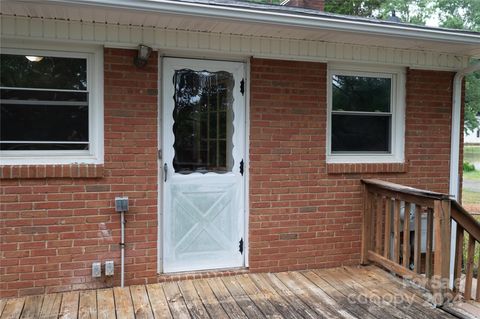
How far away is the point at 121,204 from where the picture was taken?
11.9 ft

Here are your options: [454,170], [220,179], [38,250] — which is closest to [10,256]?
[38,250]

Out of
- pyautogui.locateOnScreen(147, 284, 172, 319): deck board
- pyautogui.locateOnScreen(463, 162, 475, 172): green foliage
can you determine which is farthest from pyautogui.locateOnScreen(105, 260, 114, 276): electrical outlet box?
pyautogui.locateOnScreen(463, 162, 475, 172): green foliage

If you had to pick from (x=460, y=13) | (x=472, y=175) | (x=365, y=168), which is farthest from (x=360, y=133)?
(x=472, y=175)

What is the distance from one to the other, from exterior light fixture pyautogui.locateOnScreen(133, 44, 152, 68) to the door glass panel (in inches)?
13.7

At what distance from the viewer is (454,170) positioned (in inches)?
188

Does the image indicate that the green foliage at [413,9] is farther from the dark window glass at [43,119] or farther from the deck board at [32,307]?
the deck board at [32,307]

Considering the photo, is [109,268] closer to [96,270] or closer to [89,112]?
[96,270]

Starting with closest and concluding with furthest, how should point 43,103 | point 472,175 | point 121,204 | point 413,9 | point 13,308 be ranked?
point 13,308, point 43,103, point 121,204, point 413,9, point 472,175

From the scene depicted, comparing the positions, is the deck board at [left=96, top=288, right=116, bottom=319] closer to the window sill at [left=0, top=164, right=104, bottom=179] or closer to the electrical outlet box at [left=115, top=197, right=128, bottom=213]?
the electrical outlet box at [left=115, top=197, right=128, bottom=213]

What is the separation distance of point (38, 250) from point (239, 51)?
256 centimetres

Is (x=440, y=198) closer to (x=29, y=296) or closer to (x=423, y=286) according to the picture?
(x=423, y=286)

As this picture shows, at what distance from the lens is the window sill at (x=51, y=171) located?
11.1ft

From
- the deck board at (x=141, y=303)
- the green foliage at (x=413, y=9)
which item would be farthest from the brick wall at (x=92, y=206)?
the green foliage at (x=413, y=9)

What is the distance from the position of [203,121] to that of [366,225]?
6.88 ft
